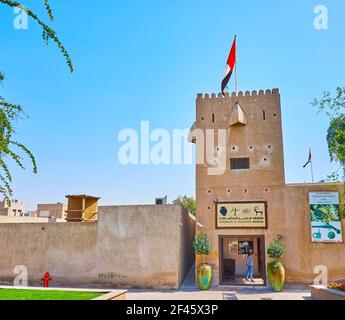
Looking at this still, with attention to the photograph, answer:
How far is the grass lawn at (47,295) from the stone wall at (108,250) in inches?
209

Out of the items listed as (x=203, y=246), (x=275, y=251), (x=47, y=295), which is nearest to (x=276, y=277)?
(x=275, y=251)

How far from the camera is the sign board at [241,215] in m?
16.6

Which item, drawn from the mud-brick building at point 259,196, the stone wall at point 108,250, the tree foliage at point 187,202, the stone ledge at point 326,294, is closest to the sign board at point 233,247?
the mud-brick building at point 259,196

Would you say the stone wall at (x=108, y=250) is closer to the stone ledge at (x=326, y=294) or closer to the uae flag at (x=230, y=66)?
the stone ledge at (x=326, y=294)

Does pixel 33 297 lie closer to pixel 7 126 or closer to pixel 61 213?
pixel 7 126

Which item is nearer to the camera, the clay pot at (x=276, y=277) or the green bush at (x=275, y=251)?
the clay pot at (x=276, y=277)

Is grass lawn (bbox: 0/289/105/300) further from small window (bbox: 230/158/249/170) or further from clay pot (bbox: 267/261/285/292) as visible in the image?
small window (bbox: 230/158/249/170)

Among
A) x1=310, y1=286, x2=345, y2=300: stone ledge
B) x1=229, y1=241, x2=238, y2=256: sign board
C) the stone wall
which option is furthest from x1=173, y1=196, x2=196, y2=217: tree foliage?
x1=310, y1=286, x2=345, y2=300: stone ledge

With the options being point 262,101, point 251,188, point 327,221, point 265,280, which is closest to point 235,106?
point 262,101

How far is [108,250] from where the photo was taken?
56.2 feet

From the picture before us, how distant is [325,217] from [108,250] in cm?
1117

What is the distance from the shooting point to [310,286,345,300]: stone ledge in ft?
35.9

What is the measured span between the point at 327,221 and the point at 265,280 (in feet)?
14.0

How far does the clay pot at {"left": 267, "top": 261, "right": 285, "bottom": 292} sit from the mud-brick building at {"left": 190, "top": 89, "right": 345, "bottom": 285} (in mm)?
886
